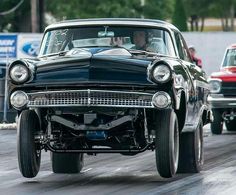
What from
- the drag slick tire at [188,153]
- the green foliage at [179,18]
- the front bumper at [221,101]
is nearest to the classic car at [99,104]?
the drag slick tire at [188,153]

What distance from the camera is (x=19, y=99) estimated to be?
12.4 metres

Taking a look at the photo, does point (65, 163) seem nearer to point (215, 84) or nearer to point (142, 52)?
point (142, 52)

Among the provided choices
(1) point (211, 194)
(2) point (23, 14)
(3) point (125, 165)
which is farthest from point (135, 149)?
(2) point (23, 14)

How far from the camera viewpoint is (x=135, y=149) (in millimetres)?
12633

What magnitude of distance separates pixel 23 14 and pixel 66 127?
180ft

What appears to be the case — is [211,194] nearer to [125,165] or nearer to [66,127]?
[66,127]

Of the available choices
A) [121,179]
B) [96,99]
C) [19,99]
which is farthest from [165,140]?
[19,99]

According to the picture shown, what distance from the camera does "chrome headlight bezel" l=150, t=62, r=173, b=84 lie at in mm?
12234

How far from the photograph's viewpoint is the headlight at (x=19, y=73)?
12.4m

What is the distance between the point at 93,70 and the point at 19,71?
2.67 feet

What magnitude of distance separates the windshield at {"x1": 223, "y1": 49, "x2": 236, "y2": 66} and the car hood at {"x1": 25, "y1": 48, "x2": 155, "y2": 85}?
36.5 ft

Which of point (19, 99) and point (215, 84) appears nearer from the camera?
point (19, 99)

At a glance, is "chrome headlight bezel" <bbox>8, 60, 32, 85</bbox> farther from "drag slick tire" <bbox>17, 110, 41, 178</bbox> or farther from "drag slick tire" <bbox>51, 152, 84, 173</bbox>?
"drag slick tire" <bbox>51, 152, 84, 173</bbox>

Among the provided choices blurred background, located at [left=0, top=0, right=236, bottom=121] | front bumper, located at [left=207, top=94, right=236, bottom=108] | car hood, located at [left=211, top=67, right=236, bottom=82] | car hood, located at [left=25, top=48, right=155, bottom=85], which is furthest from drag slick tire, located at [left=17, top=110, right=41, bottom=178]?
blurred background, located at [left=0, top=0, right=236, bottom=121]
